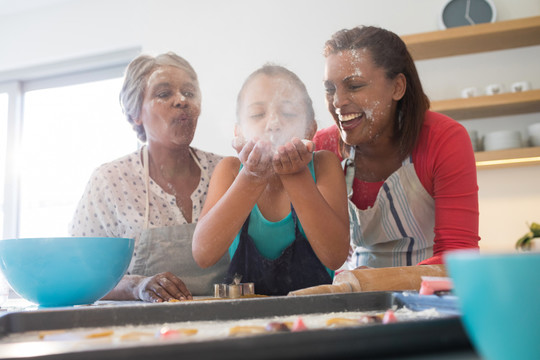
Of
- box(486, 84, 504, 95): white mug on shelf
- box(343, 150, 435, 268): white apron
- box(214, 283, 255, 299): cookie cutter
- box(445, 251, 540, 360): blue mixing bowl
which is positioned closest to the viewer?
box(445, 251, 540, 360): blue mixing bowl

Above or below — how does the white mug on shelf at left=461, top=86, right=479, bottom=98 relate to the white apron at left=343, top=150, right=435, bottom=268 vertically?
above

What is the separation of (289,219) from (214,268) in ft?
0.82

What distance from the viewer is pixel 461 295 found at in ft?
0.98

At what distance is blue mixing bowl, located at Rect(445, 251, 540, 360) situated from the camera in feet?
0.89

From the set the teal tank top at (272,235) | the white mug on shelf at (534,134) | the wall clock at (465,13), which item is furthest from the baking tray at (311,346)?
the wall clock at (465,13)

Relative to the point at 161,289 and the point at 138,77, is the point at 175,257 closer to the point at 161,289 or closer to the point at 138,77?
the point at 161,289

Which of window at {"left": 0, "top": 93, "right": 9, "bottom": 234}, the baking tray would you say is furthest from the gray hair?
window at {"left": 0, "top": 93, "right": 9, "bottom": 234}

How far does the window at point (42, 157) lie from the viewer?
2.66m

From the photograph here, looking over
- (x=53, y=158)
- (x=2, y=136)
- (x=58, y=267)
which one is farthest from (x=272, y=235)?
(x=2, y=136)

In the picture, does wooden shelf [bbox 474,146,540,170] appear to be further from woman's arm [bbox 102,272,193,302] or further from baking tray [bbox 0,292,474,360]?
baking tray [bbox 0,292,474,360]

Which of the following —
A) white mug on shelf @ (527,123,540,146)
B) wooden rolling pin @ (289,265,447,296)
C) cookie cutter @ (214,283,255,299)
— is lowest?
cookie cutter @ (214,283,255,299)

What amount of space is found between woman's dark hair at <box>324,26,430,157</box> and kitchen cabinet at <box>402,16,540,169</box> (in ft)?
3.34

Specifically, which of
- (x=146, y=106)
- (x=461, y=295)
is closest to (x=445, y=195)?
(x=146, y=106)

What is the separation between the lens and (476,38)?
7.30ft
